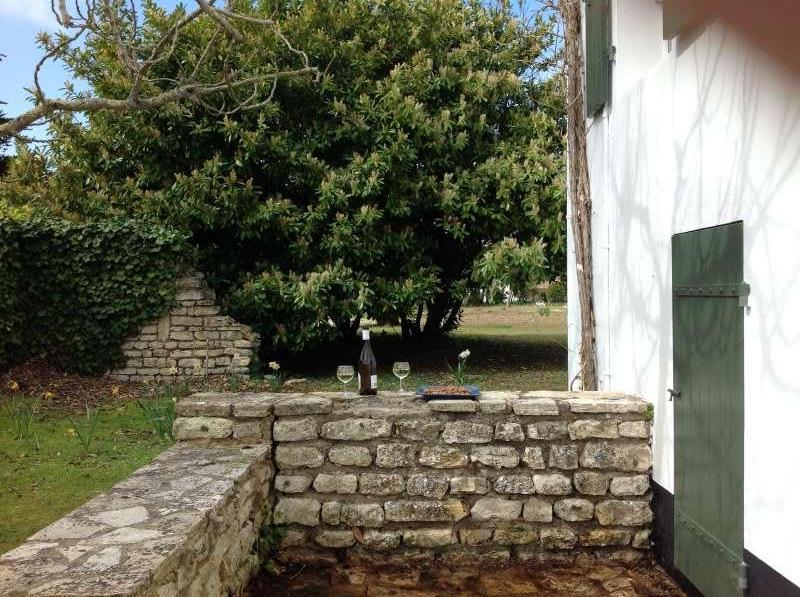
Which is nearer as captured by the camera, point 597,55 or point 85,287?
point 597,55

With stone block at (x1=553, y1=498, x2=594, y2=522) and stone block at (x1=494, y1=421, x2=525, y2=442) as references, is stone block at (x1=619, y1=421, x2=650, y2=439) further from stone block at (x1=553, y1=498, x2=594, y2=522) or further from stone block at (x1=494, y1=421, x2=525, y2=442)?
stone block at (x1=494, y1=421, x2=525, y2=442)

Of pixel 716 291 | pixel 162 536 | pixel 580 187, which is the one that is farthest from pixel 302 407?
pixel 580 187

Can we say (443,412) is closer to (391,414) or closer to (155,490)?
(391,414)

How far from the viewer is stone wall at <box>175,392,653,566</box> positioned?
4191 millimetres

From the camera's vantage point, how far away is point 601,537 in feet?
13.8

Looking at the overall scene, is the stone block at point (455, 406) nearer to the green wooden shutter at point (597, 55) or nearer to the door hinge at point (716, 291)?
the door hinge at point (716, 291)

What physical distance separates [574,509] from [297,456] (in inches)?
65.2

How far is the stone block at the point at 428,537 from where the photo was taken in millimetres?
4188

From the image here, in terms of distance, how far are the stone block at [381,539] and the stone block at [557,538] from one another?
0.85 metres

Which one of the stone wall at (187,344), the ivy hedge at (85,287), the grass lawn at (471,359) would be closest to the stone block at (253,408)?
the grass lawn at (471,359)

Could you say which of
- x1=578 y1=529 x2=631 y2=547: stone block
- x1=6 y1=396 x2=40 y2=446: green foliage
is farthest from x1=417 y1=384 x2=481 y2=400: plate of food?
x1=6 y1=396 x2=40 y2=446: green foliage

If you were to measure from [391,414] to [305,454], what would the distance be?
556mm

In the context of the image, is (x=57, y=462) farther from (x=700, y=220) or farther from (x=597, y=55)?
(x=597, y=55)

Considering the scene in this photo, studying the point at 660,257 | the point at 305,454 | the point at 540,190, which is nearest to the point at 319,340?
the point at 540,190
